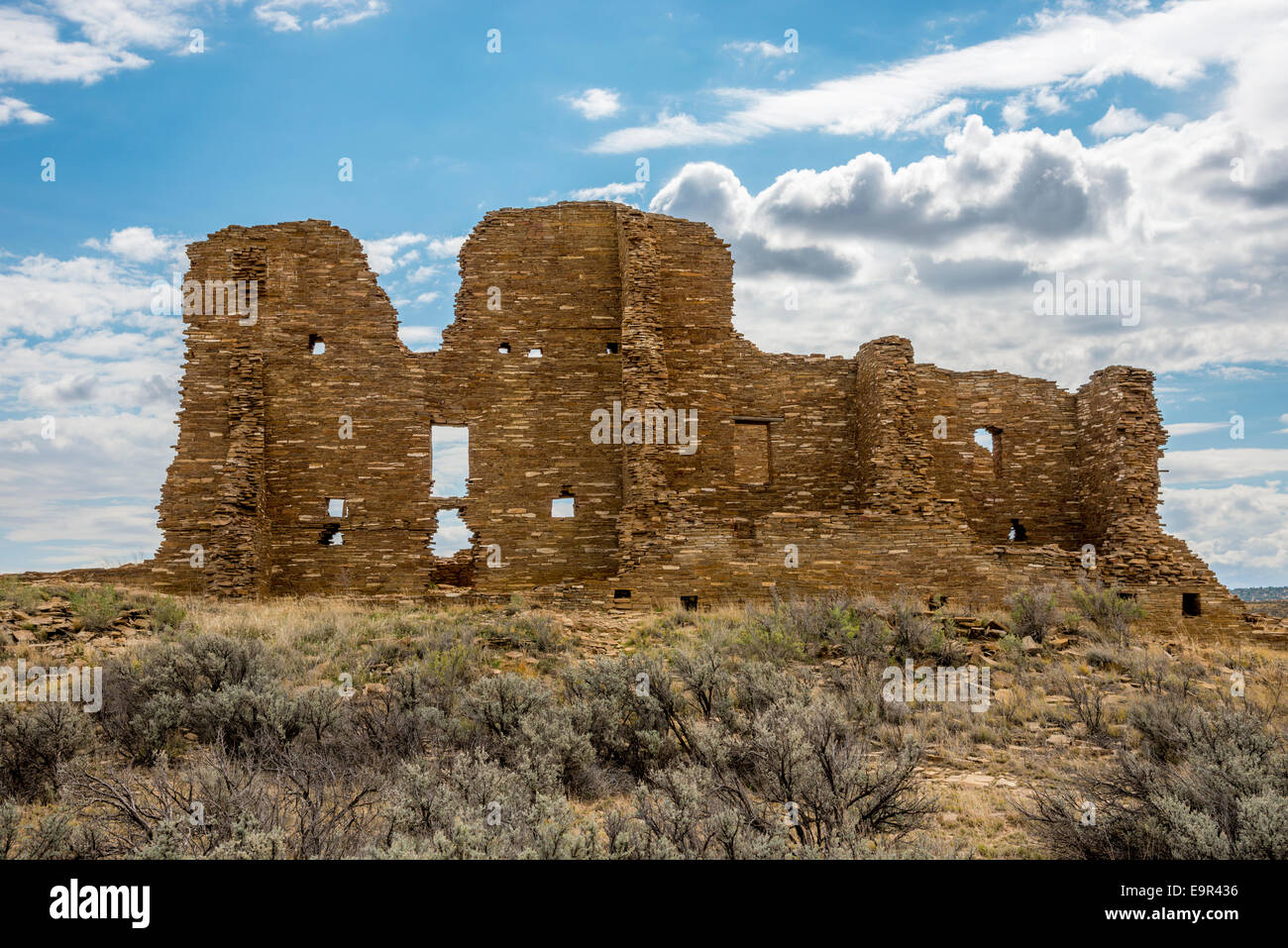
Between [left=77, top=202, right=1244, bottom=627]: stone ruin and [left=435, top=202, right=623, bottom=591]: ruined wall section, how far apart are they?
0.05 m

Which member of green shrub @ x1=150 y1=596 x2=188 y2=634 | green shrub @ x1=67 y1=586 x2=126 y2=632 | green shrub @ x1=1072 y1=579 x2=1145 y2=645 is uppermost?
green shrub @ x1=67 y1=586 x2=126 y2=632

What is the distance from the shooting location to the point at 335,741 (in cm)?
723

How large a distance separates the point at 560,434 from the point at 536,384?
1.31 metres

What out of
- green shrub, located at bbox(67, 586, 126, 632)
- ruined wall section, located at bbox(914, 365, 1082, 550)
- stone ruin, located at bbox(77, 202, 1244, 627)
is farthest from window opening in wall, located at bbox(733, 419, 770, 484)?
green shrub, located at bbox(67, 586, 126, 632)

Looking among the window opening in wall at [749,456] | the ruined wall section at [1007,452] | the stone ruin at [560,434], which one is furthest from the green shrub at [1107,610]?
the window opening in wall at [749,456]

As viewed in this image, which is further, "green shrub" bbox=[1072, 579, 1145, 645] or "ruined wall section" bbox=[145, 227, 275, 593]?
"ruined wall section" bbox=[145, 227, 275, 593]

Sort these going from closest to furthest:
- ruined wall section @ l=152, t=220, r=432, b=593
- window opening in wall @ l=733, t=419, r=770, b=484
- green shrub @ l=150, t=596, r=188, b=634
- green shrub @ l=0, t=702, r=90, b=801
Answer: green shrub @ l=0, t=702, r=90, b=801, green shrub @ l=150, t=596, r=188, b=634, ruined wall section @ l=152, t=220, r=432, b=593, window opening in wall @ l=733, t=419, r=770, b=484

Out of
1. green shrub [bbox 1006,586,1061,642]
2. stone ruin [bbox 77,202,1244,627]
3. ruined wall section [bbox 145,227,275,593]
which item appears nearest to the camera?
green shrub [bbox 1006,586,1061,642]

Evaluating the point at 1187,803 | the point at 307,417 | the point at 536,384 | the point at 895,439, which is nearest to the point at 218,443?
the point at 307,417

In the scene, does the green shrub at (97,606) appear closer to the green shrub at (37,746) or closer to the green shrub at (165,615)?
the green shrub at (165,615)

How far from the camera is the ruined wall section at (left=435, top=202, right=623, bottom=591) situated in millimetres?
18859

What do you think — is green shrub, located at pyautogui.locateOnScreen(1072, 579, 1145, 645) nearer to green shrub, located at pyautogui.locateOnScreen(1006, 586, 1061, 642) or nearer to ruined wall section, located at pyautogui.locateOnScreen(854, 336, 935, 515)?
green shrub, located at pyautogui.locateOnScreen(1006, 586, 1061, 642)
